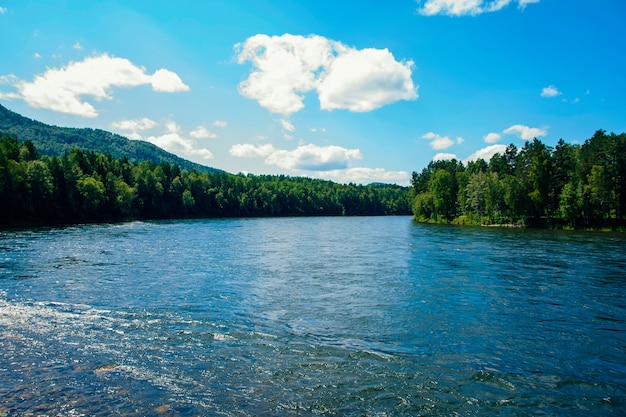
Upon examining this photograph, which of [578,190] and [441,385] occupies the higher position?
[578,190]

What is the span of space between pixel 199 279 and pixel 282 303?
9.31 meters

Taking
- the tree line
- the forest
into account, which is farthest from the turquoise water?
the tree line

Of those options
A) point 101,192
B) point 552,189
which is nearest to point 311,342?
point 552,189

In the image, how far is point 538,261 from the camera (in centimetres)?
3819

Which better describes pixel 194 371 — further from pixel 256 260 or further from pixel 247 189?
pixel 247 189

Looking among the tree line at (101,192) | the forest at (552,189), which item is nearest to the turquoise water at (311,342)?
the forest at (552,189)

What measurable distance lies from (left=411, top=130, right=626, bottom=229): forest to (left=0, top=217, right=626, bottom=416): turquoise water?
194 ft

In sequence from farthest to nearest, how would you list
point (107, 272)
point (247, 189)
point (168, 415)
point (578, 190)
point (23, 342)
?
point (247, 189) → point (578, 190) → point (107, 272) → point (23, 342) → point (168, 415)

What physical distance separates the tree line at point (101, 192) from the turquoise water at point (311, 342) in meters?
64.8

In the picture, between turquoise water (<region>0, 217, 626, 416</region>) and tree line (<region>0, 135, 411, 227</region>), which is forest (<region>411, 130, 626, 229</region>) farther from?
tree line (<region>0, 135, 411, 227</region>)

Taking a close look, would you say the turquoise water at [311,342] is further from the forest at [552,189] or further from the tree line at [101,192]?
the tree line at [101,192]

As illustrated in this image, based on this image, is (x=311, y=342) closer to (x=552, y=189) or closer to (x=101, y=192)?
(x=552, y=189)

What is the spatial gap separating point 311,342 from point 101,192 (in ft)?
368

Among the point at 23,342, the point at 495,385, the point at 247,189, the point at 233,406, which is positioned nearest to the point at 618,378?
the point at 495,385
